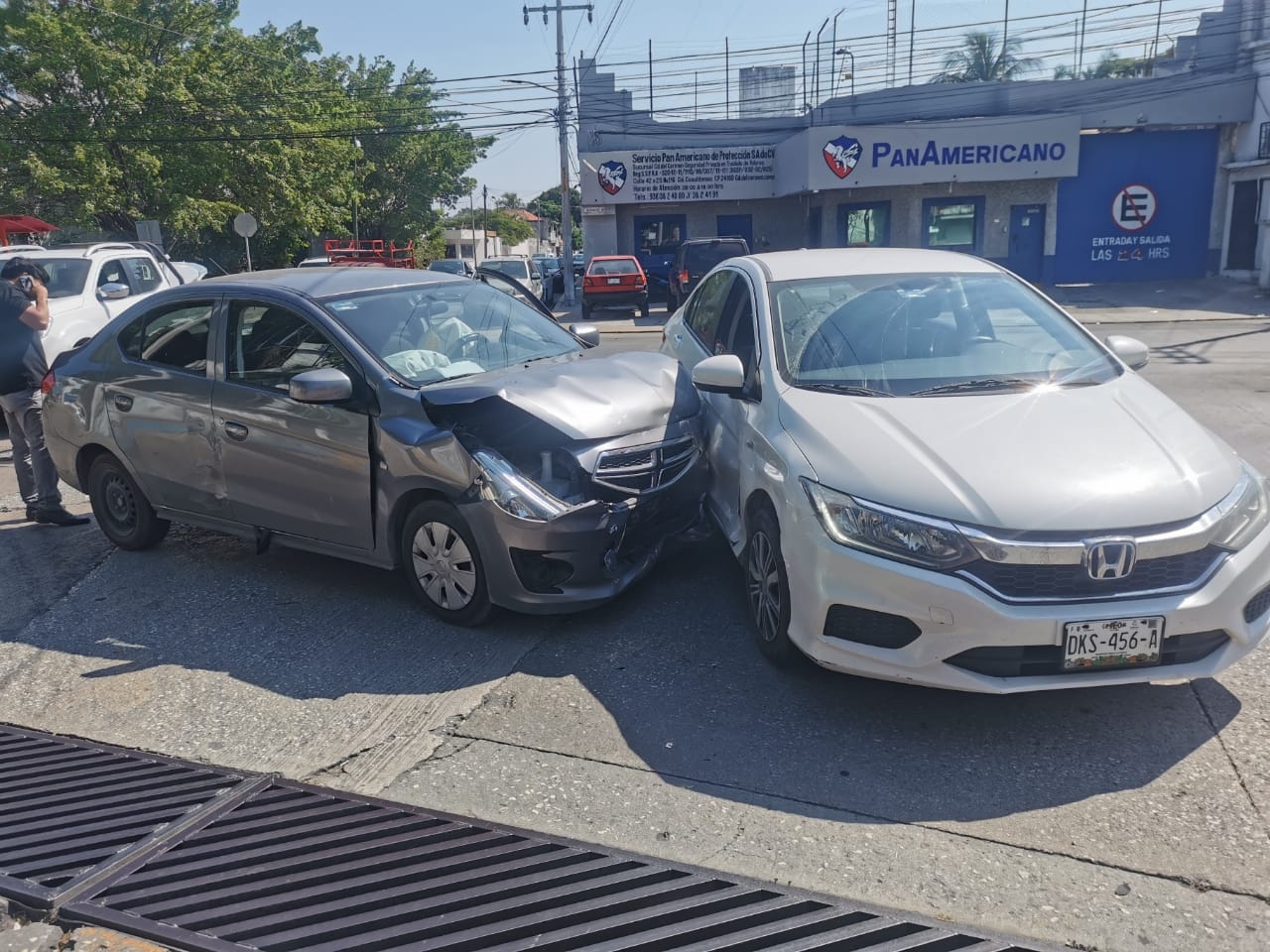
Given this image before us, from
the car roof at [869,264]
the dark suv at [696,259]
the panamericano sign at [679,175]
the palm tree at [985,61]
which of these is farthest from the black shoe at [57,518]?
the palm tree at [985,61]

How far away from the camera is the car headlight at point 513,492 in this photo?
456cm

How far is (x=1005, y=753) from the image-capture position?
365 cm

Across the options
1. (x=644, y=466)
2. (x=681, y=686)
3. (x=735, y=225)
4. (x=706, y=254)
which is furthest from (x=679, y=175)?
(x=681, y=686)

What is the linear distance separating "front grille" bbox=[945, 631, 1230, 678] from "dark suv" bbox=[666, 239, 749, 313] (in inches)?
747

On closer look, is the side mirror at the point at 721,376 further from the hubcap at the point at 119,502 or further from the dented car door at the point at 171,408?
the hubcap at the point at 119,502

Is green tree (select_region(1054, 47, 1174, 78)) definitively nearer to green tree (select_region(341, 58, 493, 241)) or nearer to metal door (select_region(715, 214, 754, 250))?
metal door (select_region(715, 214, 754, 250))

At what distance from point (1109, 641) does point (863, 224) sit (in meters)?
27.7

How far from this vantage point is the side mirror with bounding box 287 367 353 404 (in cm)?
480

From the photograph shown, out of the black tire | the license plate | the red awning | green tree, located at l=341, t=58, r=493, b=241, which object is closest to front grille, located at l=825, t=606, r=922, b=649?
the license plate

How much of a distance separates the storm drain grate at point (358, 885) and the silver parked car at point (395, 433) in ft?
4.75

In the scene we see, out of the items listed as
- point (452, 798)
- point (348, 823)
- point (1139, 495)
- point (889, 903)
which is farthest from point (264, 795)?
point (1139, 495)

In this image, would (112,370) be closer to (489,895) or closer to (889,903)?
(489,895)

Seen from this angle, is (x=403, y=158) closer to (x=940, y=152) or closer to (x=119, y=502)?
(x=940, y=152)

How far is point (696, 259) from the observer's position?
2248 centimetres
